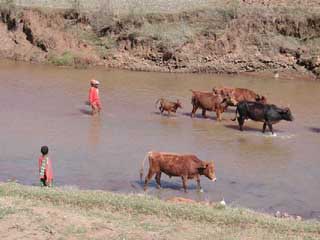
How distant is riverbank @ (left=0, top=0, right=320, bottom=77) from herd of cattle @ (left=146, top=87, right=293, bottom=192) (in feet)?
25.5

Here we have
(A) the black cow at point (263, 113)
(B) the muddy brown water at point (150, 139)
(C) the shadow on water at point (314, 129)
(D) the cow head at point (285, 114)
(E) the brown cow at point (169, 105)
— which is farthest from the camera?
(E) the brown cow at point (169, 105)

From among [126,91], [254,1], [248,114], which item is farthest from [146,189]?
[254,1]

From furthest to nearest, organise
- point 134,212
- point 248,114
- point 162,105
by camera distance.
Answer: point 162,105, point 248,114, point 134,212

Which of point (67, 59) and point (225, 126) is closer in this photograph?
point (225, 126)

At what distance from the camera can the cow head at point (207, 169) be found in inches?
530

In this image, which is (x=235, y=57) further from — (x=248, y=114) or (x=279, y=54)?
(x=248, y=114)

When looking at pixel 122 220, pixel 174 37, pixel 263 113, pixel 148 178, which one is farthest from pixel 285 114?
pixel 174 37

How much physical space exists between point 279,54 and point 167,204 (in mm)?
18919

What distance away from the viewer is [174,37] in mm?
29766

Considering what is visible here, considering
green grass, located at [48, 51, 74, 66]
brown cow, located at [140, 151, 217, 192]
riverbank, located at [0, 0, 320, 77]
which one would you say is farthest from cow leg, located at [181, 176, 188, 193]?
green grass, located at [48, 51, 74, 66]

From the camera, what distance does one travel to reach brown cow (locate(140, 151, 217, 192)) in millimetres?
13445

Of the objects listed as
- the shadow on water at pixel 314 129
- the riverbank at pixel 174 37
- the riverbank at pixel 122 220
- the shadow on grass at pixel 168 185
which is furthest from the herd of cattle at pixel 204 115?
the riverbank at pixel 174 37

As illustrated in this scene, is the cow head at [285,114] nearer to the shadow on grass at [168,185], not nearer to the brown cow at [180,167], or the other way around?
the shadow on grass at [168,185]

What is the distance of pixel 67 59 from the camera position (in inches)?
1154
